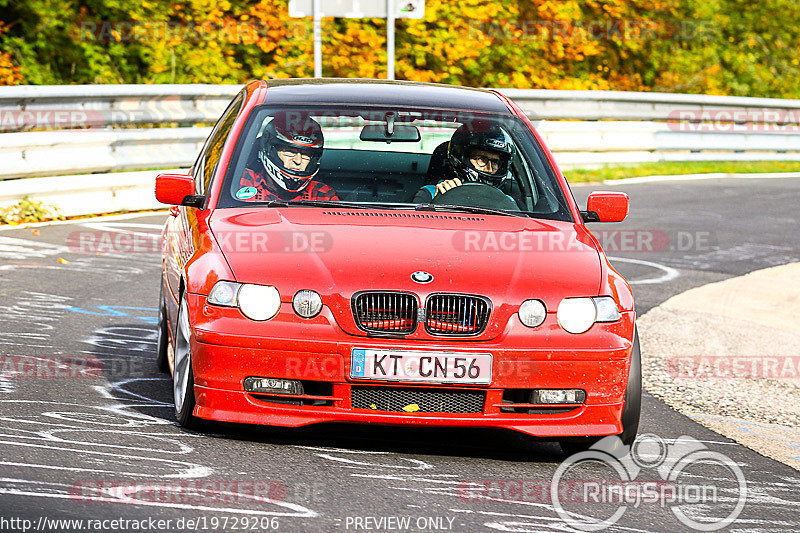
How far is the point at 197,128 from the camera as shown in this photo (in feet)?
50.0

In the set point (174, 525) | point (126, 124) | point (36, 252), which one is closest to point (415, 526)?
point (174, 525)

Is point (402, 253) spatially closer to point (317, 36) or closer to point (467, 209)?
point (467, 209)

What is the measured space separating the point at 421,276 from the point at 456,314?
0.21m

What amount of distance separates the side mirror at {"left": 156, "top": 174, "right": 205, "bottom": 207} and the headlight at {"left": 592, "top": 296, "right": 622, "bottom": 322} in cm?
202

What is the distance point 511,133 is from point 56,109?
7.30 metres

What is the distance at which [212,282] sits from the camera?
220 inches

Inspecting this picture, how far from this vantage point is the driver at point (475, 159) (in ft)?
22.8

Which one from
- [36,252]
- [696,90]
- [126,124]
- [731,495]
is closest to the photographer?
[731,495]

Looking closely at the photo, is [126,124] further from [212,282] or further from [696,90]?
[696,90]

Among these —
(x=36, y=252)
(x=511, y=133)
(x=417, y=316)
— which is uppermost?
(x=511, y=133)
